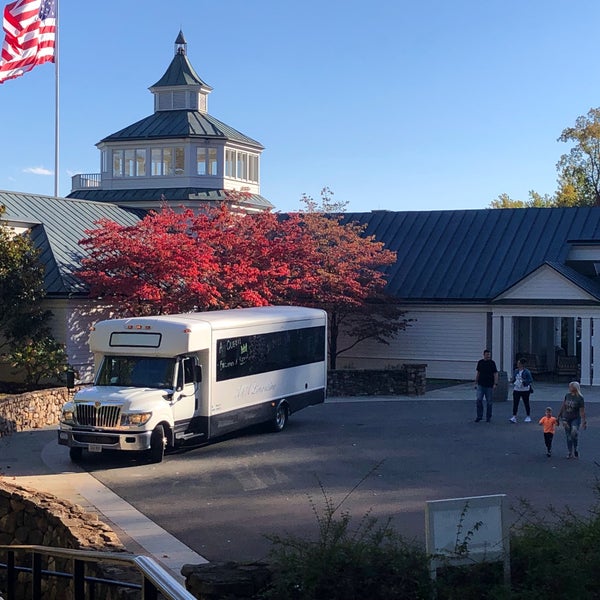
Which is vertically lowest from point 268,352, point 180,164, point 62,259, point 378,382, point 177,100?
point 378,382

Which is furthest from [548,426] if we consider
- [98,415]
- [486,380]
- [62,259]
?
[62,259]

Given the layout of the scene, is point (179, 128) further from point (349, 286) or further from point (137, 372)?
point (137, 372)

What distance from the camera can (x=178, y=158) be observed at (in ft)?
158

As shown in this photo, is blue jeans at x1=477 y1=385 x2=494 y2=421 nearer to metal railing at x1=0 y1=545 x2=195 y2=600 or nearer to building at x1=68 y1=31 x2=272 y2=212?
metal railing at x1=0 y1=545 x2=195 y2=600

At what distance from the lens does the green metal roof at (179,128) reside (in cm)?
4841

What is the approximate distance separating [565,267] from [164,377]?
20.7 metres

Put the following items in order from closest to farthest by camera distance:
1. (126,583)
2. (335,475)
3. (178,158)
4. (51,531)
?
(126,583) < (51,531) < (335,475) < (178,158)

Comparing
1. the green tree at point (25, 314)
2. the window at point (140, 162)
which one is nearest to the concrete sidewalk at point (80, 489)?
the green tree at point (25, 314)

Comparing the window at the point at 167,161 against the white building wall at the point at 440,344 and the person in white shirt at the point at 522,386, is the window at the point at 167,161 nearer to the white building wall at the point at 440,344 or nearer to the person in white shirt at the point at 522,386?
the white building wall at the point at 440,344

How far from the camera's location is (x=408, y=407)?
28734mm

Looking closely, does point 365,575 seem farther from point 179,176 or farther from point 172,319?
point 179,176

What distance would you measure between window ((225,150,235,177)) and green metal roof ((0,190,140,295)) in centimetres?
944

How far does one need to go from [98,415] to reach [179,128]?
31.2m

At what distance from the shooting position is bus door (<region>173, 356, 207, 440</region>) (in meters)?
20.1
